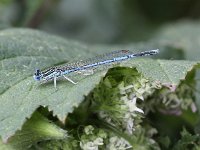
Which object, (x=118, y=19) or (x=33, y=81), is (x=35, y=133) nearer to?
(x=33, y=81)

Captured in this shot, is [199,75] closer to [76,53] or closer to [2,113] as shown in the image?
[76,53]

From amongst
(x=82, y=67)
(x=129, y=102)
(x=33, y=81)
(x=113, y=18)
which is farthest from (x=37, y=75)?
(x=113, y=18)

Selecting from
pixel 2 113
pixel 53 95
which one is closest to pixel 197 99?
pixel 53 95

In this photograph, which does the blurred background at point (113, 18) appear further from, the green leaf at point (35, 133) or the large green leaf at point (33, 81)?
the green leaf at point (35, 133)

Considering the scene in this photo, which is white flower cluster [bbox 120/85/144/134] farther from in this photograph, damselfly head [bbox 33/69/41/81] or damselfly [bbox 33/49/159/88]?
damselfly head [bbox 33/69/41/81]

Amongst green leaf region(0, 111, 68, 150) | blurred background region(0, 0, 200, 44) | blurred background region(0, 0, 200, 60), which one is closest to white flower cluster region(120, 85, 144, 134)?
green leaf region(0, 111, 68, 150)
